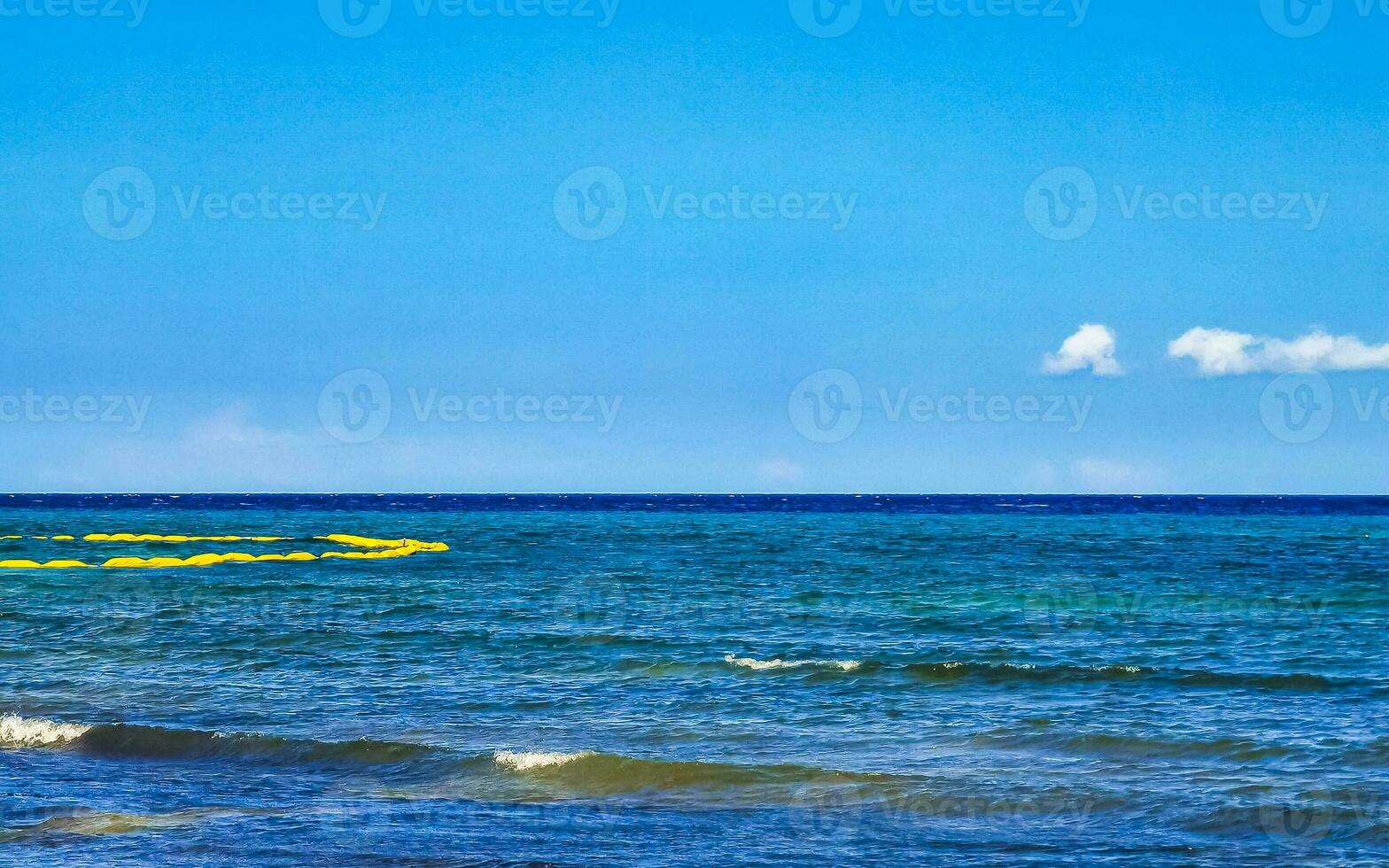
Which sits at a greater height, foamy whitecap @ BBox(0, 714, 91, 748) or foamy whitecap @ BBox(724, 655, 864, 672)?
foamy whitecap @ BBox(724, 655, 864, 672)

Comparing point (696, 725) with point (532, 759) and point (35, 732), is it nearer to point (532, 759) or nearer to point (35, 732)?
point (532, 759)

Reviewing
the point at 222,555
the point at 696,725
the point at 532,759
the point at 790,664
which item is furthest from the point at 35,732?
the point at 222,555

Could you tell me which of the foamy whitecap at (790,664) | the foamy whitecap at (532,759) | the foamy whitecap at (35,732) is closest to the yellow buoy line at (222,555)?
the foamy whitecap at (35,732)

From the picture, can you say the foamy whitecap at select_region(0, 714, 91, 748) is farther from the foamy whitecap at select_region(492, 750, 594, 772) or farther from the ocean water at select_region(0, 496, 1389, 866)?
the foamy whitecap at select_region(492, 750, 594, 772)

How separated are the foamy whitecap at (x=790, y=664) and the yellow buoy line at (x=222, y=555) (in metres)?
37.4

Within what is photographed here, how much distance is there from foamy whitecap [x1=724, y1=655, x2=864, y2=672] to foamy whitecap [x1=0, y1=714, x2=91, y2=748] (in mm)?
12258

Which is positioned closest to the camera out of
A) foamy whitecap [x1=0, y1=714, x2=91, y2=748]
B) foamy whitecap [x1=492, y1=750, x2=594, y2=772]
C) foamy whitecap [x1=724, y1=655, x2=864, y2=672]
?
foamy whitecap [x1=492, y1=750, x2=594, y2=772]

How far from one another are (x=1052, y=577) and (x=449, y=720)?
34555 millimetres

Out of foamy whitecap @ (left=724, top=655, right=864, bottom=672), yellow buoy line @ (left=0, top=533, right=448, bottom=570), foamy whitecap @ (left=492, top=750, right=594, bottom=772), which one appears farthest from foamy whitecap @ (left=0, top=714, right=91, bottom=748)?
yellow buoy line @ (left=0, top=533, right=448, bottom=570)

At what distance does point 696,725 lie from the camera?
20719mm

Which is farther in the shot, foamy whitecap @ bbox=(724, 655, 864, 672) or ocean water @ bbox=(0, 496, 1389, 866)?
foamy whitecap @ bbox=(724, 655, 864, 672)

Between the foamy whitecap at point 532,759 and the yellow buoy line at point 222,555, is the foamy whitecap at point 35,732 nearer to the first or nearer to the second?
the foamy whitecap at point 532,759

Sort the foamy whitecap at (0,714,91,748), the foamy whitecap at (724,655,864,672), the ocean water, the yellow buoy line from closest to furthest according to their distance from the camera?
the ocean water → the foamy whitecap at (0,714,91,748) → the foamy whitecap at (724,655,864,672) → the yellow buoy line

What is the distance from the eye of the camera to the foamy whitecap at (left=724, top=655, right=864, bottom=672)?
1032 inches
